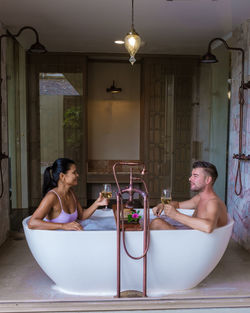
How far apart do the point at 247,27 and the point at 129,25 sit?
127 centimetres

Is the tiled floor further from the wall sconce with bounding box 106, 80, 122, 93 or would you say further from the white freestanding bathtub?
the wall sconce with bounding box 106, 80, 122, 93

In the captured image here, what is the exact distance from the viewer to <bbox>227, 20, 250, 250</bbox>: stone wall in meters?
3.51

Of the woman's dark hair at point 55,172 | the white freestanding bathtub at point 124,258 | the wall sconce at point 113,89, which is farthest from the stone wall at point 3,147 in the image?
the wall sconce at point 113,89

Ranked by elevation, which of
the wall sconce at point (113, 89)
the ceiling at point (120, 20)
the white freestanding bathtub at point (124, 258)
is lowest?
the white freestanding bathtub at point (124, 258)

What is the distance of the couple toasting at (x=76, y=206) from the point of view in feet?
7.73

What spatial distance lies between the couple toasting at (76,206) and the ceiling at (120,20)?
1.61 metres

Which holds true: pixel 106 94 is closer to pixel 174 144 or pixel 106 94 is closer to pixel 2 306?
pixel 174 144

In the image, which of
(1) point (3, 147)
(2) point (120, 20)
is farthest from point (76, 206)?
(2) point (120, 20)

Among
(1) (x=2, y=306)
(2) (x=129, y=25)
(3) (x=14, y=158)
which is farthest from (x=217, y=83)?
(1) (x=2, y=306)

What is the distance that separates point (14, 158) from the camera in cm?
507

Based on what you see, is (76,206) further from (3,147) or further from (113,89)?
(113,89)

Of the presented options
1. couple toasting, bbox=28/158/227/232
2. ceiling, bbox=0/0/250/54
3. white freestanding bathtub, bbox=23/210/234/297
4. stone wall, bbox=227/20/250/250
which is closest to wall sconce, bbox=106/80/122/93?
ceiling, bbox=0/0/250/54

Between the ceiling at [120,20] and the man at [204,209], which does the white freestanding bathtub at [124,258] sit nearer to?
the man at [204,209]

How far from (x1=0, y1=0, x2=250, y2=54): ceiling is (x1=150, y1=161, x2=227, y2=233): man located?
5.37 ft
